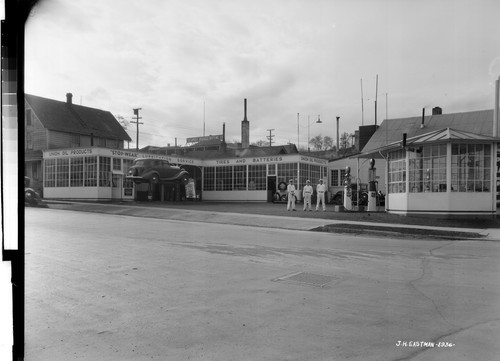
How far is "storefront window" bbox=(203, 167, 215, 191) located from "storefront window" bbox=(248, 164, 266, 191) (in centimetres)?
335

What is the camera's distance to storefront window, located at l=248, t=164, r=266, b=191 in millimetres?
31406

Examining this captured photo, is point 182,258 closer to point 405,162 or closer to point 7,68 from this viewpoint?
point 7,68

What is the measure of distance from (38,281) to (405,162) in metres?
14.7

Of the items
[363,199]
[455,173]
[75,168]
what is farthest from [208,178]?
[455,173]

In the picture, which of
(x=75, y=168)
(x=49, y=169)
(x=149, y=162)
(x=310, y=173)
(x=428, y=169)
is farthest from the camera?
(x=310, y=173)

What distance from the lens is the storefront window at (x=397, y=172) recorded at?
54.6 ft

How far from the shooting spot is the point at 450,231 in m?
12.5

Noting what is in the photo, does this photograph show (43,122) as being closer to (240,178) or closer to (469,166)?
(469,166)

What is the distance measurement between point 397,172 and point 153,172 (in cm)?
1453

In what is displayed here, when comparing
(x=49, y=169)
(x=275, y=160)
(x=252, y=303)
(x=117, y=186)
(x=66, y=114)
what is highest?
(x=275, y=160)

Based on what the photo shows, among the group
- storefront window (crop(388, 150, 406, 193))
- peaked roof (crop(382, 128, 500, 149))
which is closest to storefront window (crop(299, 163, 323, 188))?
storefront window (crop(388, 150, 406, 193))

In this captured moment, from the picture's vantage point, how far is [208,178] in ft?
111

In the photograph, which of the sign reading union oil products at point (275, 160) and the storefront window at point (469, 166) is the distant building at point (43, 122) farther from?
the sign reading union oil products at point (275, 160)

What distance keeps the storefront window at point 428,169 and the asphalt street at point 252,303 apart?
7601 mm
